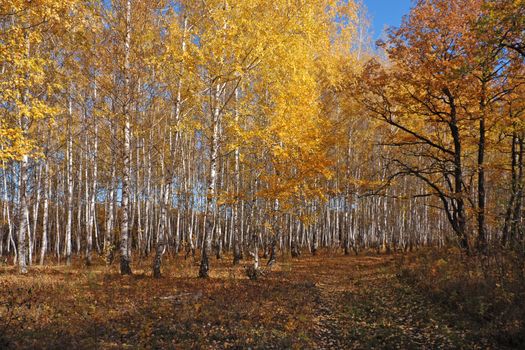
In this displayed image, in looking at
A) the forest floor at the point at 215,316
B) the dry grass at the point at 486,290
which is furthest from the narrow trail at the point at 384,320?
the dry grass at the point at 486,290

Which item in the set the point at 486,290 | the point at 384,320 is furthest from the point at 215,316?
the point at 486,290

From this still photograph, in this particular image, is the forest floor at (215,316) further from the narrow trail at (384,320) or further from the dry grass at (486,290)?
the dry grass at (486,290)

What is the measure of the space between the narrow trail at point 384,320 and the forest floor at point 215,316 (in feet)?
0.08

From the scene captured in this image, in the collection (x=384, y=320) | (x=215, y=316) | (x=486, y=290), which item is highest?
(x=486, y=290)

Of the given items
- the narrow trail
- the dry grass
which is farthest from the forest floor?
the dry grass

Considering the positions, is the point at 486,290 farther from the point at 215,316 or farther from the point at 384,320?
the point at 215,316

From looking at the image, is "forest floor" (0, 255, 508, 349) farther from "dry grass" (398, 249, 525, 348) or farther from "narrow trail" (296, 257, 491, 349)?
"dry grass" (398, 249, 525, 348)

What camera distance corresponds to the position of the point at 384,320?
859 centimetres

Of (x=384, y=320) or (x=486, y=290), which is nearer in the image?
(x=486, y=290)

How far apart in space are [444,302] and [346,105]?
1425 cm

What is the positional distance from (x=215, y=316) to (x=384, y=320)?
4.23 metres

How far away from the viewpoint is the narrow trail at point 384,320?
707cm

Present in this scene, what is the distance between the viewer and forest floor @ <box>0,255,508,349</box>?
6.71 meters

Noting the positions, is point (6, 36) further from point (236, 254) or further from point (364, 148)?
point (364, 148)
